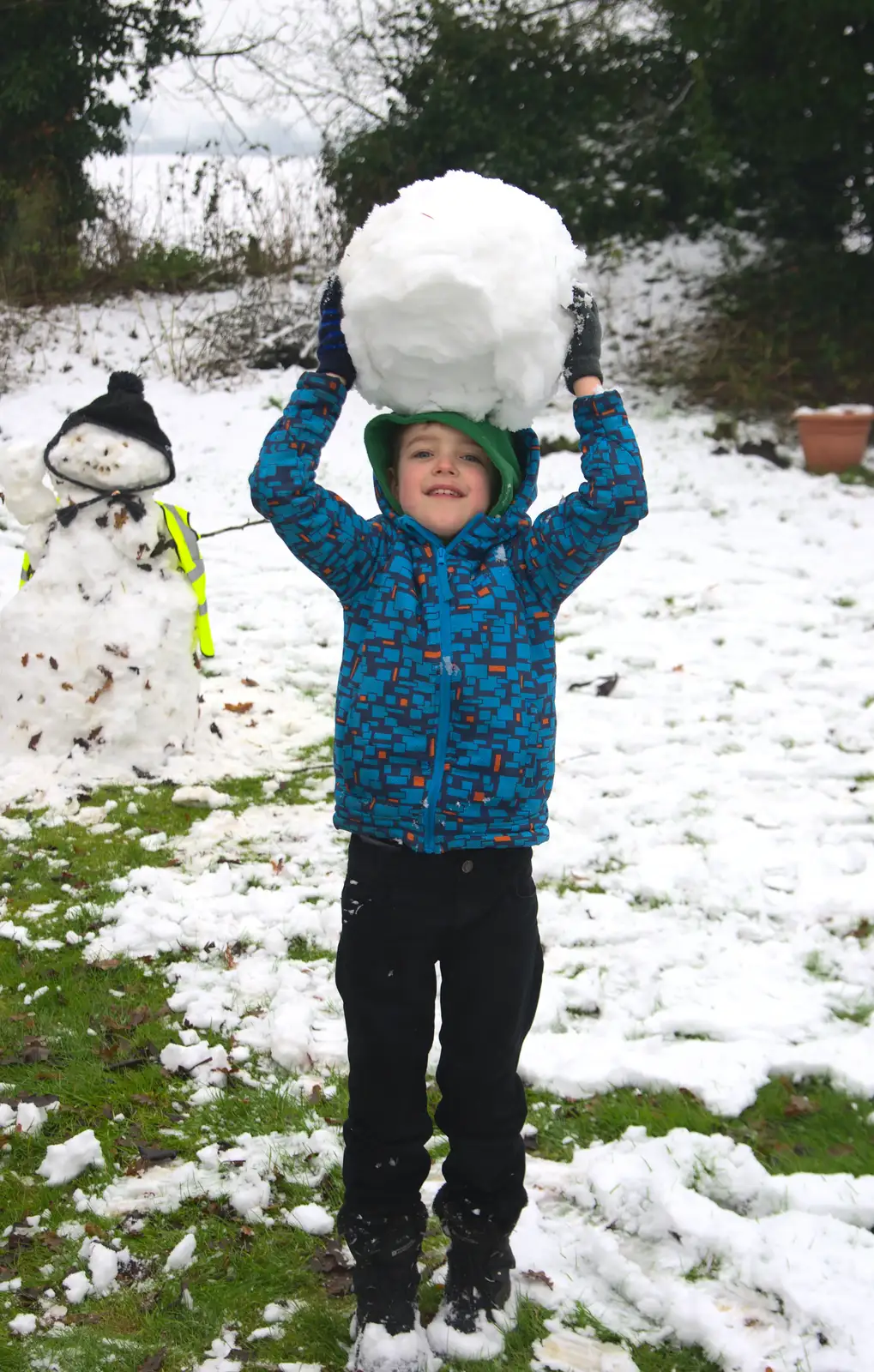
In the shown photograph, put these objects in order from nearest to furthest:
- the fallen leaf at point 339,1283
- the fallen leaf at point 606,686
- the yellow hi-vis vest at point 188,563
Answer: the fallen leaf at point 339,1283 < the yellow hi-vis vest at point 188,563 < the fallen leaf at point 606,686

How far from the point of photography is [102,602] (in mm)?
4887

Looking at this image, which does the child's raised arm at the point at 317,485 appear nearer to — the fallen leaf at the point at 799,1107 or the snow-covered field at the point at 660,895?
the snow-covered field at the point at 660,895

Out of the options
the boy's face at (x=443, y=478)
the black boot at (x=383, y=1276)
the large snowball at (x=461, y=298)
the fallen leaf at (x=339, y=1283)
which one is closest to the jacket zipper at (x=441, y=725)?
the boy's face at (x=443, y=478)

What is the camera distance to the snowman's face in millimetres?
4801

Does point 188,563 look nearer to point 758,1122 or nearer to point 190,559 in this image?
point 190,559

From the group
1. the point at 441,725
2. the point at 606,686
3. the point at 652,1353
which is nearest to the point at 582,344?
the point at 441,725

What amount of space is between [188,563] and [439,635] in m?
3.20

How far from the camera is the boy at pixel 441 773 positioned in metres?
1.97

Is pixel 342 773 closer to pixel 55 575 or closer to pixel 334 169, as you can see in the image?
pixel 55 575

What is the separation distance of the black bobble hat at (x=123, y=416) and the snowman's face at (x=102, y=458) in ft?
0.08

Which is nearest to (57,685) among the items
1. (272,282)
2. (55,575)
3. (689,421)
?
(55,575)

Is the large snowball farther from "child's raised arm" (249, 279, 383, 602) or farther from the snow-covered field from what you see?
the snow-covered field

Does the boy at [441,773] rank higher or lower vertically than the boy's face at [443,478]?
lower

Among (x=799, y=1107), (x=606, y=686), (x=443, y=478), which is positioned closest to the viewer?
(x=443, y=478)
